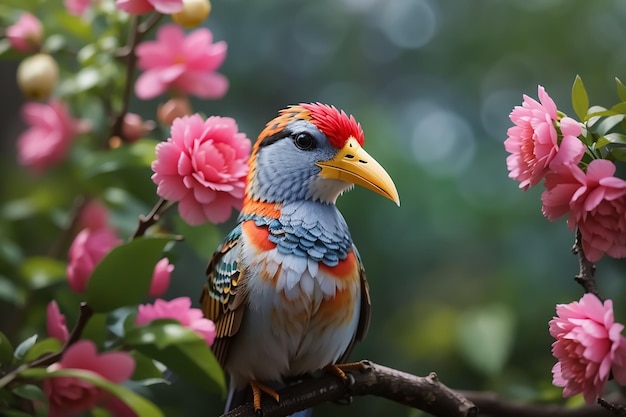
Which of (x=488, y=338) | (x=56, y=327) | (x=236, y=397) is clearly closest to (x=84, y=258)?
(x=56, y=327)

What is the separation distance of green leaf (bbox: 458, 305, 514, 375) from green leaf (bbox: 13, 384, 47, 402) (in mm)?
603

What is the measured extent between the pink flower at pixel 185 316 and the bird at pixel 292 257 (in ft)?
0.15

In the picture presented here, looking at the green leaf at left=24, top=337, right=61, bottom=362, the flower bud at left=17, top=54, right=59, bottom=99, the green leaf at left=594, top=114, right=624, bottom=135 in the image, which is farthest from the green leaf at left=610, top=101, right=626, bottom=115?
the flower bud at left=17, top=54, right=59, bottom=99

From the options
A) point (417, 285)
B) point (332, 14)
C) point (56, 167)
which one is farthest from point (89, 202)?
point (332, 14)

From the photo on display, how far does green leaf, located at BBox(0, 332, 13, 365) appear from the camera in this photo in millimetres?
581

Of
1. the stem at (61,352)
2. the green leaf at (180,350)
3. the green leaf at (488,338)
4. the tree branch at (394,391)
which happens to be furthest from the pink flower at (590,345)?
the green leaf at (488,338)

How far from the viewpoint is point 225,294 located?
25.9 inches

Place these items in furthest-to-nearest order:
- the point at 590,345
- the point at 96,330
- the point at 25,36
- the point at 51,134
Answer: the point at 51,134 → the point at 25,36 → the point at 96,330 → the point at 590,345

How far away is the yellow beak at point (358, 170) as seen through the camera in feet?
2.01

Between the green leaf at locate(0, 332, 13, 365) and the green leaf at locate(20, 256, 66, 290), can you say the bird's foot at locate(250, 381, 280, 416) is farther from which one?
the green leaf at locate(20, 256, 66, 290)

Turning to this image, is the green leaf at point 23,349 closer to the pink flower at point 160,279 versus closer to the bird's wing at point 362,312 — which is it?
the pink flower at point 160,279

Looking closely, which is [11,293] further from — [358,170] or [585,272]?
[585,272]

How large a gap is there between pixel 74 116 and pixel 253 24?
16.9 inches

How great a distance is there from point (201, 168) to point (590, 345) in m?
0.31
